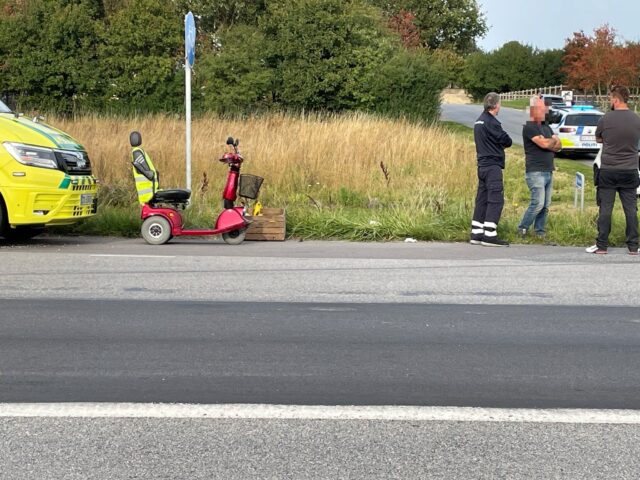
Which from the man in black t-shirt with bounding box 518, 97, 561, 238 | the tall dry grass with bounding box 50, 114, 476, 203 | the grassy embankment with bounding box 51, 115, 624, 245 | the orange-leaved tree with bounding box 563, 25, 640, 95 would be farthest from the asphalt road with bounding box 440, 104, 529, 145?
the man in black t-shirt with bounding box 518, 97, 561, 238

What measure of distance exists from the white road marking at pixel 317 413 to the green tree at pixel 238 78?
23.4 metres

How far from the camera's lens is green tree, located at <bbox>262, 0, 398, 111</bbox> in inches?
1174

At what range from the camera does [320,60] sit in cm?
3011

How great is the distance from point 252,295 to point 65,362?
102 inches

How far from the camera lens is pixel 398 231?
12.8 meters

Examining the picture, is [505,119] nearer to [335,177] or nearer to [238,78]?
[238,78]

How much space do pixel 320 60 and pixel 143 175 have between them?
19.0 meters

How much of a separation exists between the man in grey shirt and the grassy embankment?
3.81 ft

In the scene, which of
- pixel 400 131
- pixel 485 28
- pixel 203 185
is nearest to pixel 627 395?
pixel 203 185

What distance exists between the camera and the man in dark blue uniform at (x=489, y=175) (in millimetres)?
11875

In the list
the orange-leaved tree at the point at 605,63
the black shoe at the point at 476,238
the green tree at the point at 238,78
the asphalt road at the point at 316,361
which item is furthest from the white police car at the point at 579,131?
the orange-leaved tree at the point at 605,63

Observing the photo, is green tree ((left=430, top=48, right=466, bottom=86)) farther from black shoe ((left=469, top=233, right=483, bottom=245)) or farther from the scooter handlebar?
the scooter handlebar

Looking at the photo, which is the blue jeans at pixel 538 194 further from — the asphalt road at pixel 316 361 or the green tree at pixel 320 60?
the green tree at pixel 320 60

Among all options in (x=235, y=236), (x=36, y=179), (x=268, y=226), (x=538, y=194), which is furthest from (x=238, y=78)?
(x=36, y=179)
